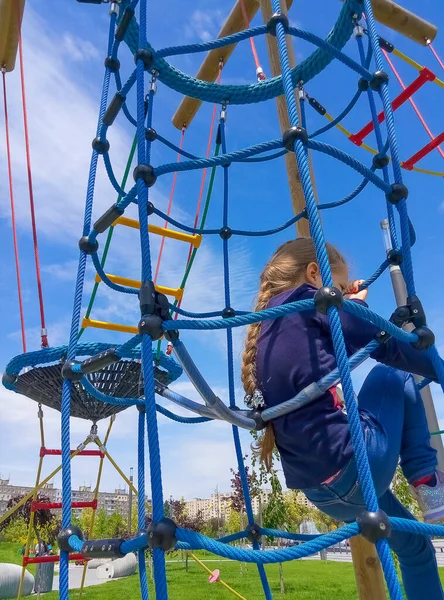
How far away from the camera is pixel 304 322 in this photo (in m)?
1.51

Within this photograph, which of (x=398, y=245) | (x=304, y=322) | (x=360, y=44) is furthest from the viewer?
(x=360, y=44)

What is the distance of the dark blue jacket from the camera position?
4.42 feet

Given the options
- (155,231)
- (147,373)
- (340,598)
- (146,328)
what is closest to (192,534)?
(147,373)

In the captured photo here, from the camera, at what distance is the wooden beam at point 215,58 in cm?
394

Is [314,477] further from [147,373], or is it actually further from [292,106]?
[292,106]

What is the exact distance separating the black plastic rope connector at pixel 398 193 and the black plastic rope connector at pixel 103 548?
1.12 m

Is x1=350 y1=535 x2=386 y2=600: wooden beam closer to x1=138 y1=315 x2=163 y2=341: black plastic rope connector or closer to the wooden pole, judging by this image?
x1=138 y1=315 x2=163 y2=341: black plastic rope connector

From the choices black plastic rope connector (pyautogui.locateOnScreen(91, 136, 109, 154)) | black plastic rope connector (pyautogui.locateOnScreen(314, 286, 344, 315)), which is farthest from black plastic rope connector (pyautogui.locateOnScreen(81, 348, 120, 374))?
black plastic rope connector (pyautogui.locateOnScreen(91, 136, 109, 154))

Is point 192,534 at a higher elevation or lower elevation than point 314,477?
lower

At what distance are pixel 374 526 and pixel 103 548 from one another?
0.59 metres

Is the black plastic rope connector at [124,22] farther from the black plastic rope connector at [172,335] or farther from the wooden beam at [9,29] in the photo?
the wooden beam at [9,29]

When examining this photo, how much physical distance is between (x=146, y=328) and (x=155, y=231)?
87.4 inches

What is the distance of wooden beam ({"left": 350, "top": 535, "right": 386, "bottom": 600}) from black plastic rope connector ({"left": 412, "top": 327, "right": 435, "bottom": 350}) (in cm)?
136

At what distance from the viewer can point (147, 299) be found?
46.8 inches
